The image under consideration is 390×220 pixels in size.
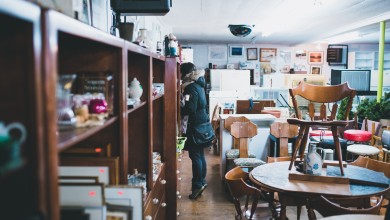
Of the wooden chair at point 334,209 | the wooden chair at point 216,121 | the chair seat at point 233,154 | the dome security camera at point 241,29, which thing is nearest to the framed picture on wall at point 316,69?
the wooden chair at point 216,121

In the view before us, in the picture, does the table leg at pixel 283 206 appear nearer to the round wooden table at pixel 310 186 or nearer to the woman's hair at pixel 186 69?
the round wooden table at pixel 310 186

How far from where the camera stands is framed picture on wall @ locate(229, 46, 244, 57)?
1175 centimetres

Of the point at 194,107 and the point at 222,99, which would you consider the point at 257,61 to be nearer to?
the point at 222,99

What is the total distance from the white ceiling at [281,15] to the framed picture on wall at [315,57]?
3.30 meters

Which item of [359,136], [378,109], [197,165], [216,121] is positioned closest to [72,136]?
[197,165]

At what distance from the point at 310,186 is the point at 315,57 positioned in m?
10.2

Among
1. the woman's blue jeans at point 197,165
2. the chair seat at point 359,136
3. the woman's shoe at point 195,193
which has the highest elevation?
the chair seat at point 359,136

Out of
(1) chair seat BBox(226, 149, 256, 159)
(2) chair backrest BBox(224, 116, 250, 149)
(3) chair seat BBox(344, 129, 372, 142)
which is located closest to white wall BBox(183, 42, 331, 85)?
(3) chair seat BBox(344, 129, 372, 142)

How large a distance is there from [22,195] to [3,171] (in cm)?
13

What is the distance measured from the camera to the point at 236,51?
11773 millimetres

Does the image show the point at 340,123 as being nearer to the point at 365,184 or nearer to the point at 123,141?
the point at 365,184

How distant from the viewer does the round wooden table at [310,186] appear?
2.60 m

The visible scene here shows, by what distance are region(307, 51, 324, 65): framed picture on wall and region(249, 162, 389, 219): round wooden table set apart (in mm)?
9470

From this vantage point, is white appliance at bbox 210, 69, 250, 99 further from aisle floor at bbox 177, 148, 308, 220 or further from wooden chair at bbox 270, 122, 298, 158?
wooden chair at bbox 270, 122, 298, 158
